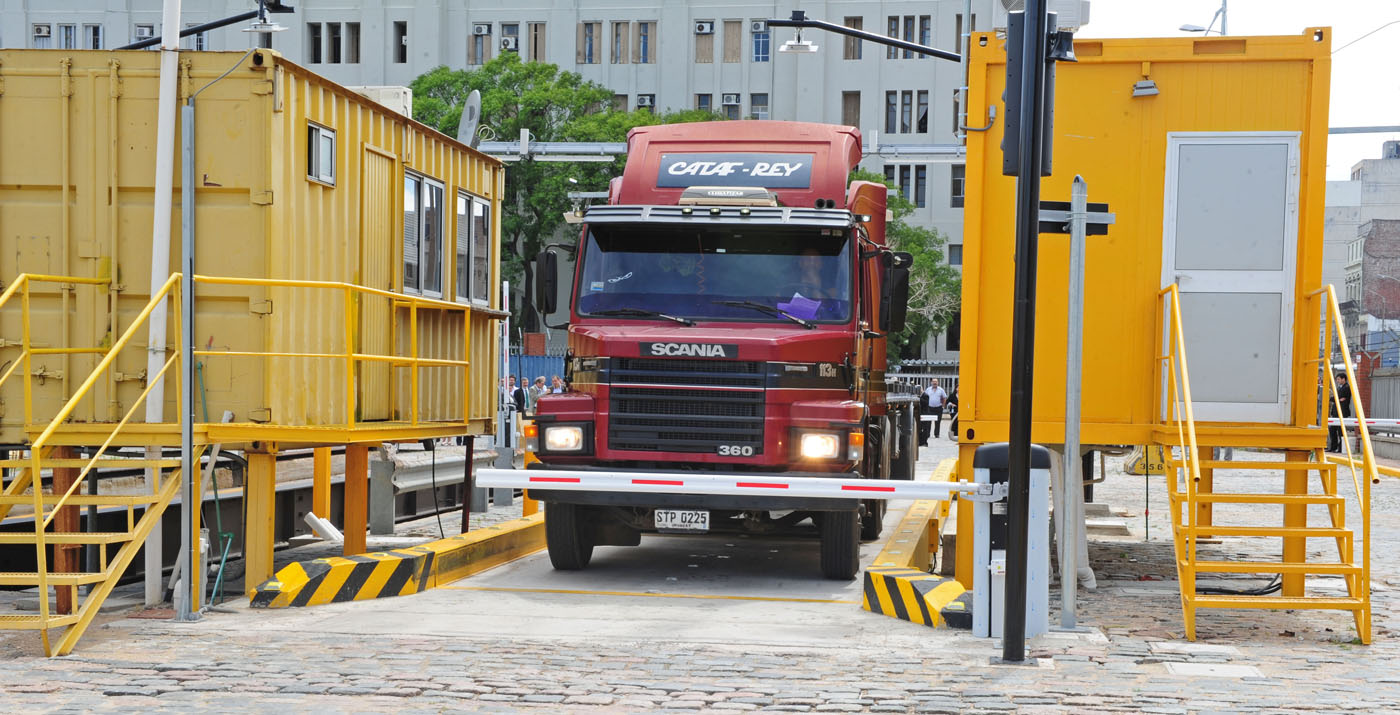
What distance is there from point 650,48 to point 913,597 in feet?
211

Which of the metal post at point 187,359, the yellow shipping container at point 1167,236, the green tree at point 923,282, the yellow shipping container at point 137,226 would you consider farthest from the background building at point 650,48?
the metal post at point 187,359

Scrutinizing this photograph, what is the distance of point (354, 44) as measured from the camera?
7219cm

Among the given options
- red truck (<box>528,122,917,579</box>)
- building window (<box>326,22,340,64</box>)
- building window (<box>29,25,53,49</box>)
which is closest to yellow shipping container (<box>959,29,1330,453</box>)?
red truck (<box>528,122,917,579</box>)

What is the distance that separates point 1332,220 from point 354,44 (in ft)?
192

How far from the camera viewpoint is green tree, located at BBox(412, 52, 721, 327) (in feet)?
198

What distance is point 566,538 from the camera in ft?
41.5

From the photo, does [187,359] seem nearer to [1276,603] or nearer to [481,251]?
[481,251]

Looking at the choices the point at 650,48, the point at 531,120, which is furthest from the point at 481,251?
the point at 650,48

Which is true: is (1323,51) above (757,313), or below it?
above

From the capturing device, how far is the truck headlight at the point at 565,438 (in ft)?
39.2

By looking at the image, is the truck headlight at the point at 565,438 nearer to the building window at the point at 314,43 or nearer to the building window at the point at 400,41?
the building window at the point at 400,41

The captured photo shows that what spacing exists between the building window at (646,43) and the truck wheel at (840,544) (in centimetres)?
6191

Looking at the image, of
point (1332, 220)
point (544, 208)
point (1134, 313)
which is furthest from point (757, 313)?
point (1332, 220)

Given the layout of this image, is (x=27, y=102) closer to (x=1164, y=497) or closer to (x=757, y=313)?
(x=757, y=313)
